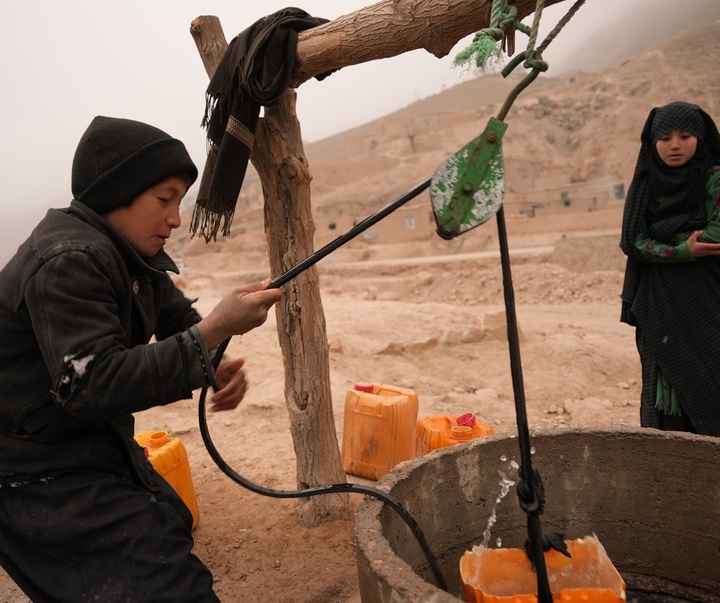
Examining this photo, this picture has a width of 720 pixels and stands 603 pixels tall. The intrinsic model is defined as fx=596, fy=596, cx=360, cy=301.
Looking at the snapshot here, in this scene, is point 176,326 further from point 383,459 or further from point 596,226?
point 596,226

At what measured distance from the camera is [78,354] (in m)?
1.27

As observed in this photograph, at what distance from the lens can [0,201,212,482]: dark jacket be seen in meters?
1.29

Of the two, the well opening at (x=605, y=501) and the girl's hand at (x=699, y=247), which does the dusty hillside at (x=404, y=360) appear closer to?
the well opening at (x=605, y=501)

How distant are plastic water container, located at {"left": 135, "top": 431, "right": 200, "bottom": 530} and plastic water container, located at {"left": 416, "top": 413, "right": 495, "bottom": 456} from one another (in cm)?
122

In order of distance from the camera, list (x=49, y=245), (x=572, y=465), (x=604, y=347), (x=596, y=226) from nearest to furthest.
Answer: (x=49, y=245), (x=572, y=465), (x=604, y=347), (x=596, y=226)

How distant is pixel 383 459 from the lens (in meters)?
3.41

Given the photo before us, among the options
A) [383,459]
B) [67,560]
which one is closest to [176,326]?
[67,560]

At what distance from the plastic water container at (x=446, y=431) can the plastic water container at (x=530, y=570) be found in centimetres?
114

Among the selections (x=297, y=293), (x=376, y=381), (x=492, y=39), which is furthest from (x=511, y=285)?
(x=376, y=381)

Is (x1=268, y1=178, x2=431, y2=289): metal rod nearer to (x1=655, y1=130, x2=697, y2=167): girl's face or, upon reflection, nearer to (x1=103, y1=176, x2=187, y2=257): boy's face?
(x1=103, y1=176, x2=187, y2=257): boy's face

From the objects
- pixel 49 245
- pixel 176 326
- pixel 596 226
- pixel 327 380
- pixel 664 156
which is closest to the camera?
pixel 49 245

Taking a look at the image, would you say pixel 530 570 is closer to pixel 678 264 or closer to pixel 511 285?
pixel 511 285

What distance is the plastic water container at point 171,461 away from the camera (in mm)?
2855

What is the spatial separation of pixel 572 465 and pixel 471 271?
35.8 feet
